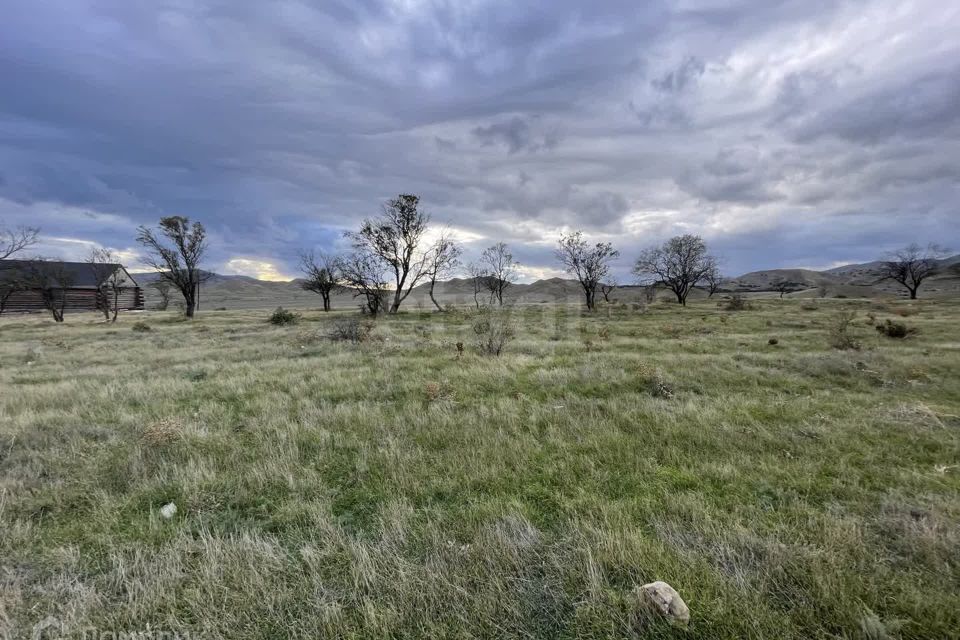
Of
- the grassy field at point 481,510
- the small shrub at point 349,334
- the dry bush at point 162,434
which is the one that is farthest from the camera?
the small shrub at point 349,334

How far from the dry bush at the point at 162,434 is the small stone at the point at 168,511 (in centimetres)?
196

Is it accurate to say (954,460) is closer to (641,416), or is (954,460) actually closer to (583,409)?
(641,416)

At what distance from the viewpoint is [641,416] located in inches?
259

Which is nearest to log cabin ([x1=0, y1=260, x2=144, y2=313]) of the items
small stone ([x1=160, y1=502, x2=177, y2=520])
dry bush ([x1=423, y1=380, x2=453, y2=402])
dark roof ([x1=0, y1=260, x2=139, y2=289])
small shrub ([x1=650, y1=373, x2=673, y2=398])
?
dark roof ([x1=0, y1=260, x2=139, y2=289])

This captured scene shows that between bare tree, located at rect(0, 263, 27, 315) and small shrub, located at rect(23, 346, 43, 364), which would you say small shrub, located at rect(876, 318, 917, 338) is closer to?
small shrub, located at rect(23, 346, 43, 364)

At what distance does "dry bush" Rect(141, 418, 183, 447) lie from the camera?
5.46 metres

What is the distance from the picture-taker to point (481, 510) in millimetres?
3682

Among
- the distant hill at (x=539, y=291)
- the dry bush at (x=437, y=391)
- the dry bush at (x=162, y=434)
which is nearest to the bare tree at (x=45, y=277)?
the distant hill at (x=539, y=291)

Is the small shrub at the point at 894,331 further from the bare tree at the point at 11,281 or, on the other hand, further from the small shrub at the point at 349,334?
the bare tree at the point at 11,281

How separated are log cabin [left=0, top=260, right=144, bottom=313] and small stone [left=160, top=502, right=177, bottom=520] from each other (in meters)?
45.8

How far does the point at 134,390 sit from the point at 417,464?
27.6 ft

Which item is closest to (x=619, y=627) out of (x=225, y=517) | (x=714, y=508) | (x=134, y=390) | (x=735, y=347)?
(x=714, y=508)

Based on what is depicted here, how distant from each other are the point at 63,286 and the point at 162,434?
55787 mm

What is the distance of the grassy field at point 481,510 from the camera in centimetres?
246
